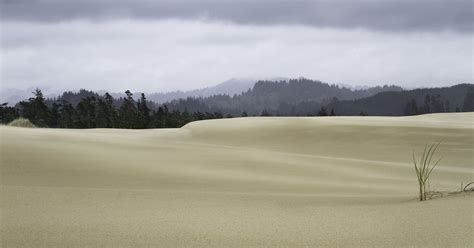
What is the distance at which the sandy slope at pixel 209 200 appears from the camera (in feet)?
7.52

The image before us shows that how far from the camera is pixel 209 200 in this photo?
3.38 m

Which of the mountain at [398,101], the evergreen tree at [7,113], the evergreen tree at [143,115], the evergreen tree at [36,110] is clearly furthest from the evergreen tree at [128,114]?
the mountain at [398,101]

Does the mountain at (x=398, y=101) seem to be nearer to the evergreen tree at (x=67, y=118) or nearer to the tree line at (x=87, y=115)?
the tree line at (x=87, y=115)

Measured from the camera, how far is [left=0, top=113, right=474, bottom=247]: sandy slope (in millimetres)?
2291

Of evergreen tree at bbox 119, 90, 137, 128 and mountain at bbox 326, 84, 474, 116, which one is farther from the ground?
mountain at bbox 326, 84, 474, 116

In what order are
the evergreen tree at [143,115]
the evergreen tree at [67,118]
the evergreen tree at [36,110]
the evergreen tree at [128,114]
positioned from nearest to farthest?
the evergreen tree at [36,110], the evergreen tree at [67,118], the evergreen tree at [128,114], the evergreen tree at [143,115]

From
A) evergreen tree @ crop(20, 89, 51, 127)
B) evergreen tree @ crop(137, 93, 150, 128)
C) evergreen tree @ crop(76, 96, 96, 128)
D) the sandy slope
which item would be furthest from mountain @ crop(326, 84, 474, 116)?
the sandy slope

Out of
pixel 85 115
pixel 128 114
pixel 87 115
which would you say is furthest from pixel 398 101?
pixel 85 115

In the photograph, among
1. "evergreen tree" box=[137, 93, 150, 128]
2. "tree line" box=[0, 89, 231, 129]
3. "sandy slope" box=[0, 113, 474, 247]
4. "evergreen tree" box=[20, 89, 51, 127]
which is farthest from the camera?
"evergreen tree" box=[137, 93, 150, 128]

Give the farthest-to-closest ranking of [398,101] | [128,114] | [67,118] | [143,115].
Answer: [398,101]
[143,115]
[128,114]
[67,118]

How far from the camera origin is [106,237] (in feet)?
7.48

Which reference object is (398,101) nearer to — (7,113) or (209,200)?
(7,113)

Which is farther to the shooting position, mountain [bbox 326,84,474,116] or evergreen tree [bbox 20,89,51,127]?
mountain [bbox 326,84,474,116]

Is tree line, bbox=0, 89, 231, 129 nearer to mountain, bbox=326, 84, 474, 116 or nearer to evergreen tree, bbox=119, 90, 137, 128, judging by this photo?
evergreen tree, bbox=119, 90, 137, 128
